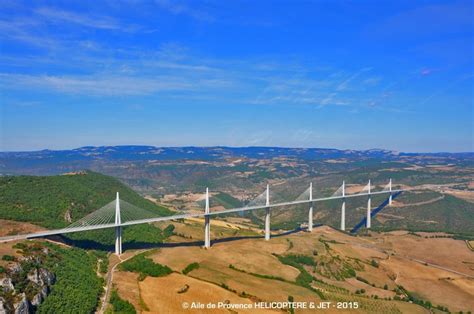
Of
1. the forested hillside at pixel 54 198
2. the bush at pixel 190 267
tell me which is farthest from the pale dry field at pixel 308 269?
the forested hillside at pixel 54 198

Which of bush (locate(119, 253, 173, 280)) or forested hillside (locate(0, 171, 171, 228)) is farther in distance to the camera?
forested hillside (locate(0, 171, 171, 228))

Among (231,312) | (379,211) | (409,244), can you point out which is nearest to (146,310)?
(231,312)

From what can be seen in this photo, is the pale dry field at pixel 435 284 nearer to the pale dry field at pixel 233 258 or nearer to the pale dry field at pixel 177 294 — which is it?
the pale dry field at pixel 233 258

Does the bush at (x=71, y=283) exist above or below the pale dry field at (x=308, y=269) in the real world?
above

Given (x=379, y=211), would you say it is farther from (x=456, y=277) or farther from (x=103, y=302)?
(x=103, y=302)

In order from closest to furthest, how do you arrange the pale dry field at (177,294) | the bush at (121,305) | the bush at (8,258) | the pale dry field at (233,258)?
the bush at (121,305) → the bush at (8,258) → the pale dry field at (177,294) → the pale dry field at (233,258)

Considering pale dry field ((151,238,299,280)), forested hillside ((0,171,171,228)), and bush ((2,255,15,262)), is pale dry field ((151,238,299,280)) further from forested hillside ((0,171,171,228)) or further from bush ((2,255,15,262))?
forested hillside ((0,171,171,228))

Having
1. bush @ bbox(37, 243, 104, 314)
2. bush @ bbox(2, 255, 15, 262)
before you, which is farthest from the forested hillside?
bush @ bbox(2, 255, 15, 262)

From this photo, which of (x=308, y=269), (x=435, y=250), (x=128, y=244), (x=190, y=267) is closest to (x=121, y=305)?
(x=190, y=267)

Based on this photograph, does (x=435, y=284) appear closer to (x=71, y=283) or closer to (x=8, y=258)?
(x=71, y=283)

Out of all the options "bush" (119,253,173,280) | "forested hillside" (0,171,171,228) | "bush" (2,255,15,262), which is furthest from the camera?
"forested hillside" (0,171,171,228)
